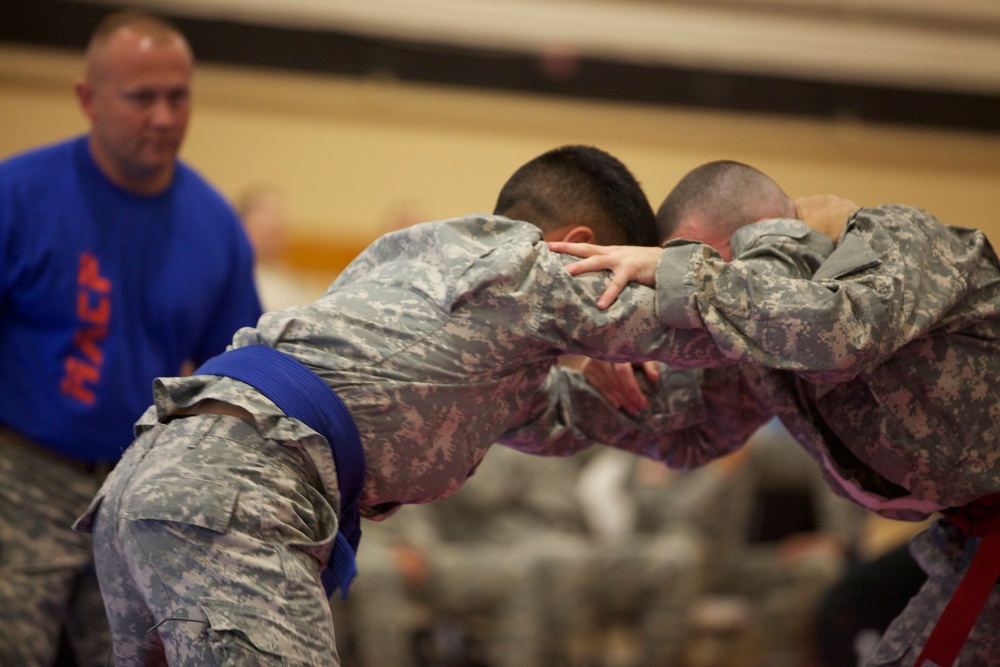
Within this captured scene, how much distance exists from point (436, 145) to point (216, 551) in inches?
199

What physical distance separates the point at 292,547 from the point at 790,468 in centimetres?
411

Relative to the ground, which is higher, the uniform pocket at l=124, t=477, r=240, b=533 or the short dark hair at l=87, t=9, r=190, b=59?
the short dark hair at l=87, t=9, r=190, b=59

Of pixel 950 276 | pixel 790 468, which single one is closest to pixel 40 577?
pixel 950 276

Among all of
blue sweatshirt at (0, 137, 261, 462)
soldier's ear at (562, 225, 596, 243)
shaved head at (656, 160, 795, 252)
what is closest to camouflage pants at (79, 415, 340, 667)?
soldier's ear at (562, 225, 596, 243)

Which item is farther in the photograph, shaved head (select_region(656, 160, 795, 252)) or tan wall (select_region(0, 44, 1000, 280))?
tan wall (select_region(0, 44, 1000, 280))

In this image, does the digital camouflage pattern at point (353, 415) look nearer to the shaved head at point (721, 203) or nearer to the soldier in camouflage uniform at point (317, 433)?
the soldier in camouflage uniform at point (317, 433)

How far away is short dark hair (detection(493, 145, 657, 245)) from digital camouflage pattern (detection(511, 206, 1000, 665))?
0.44 ft

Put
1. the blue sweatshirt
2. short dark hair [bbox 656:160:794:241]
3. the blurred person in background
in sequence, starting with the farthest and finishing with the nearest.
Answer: the blue sweatshirt, the blurred person in background, short dark hair [bbox 656:160:794:241]

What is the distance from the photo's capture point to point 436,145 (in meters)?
6.45

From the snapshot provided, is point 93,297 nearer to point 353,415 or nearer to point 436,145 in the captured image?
point 353,415

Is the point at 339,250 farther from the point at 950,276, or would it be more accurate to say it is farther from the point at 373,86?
the point at 950,276

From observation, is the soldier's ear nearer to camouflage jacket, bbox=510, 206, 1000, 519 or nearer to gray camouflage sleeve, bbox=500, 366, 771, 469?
camouflage jacket, bbox=510, 206, 1000, 519

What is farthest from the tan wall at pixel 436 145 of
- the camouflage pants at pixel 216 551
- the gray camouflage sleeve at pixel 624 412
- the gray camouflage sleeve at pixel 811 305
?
the camouflage pants at pixel 216 551

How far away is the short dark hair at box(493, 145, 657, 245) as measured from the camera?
1.91m
